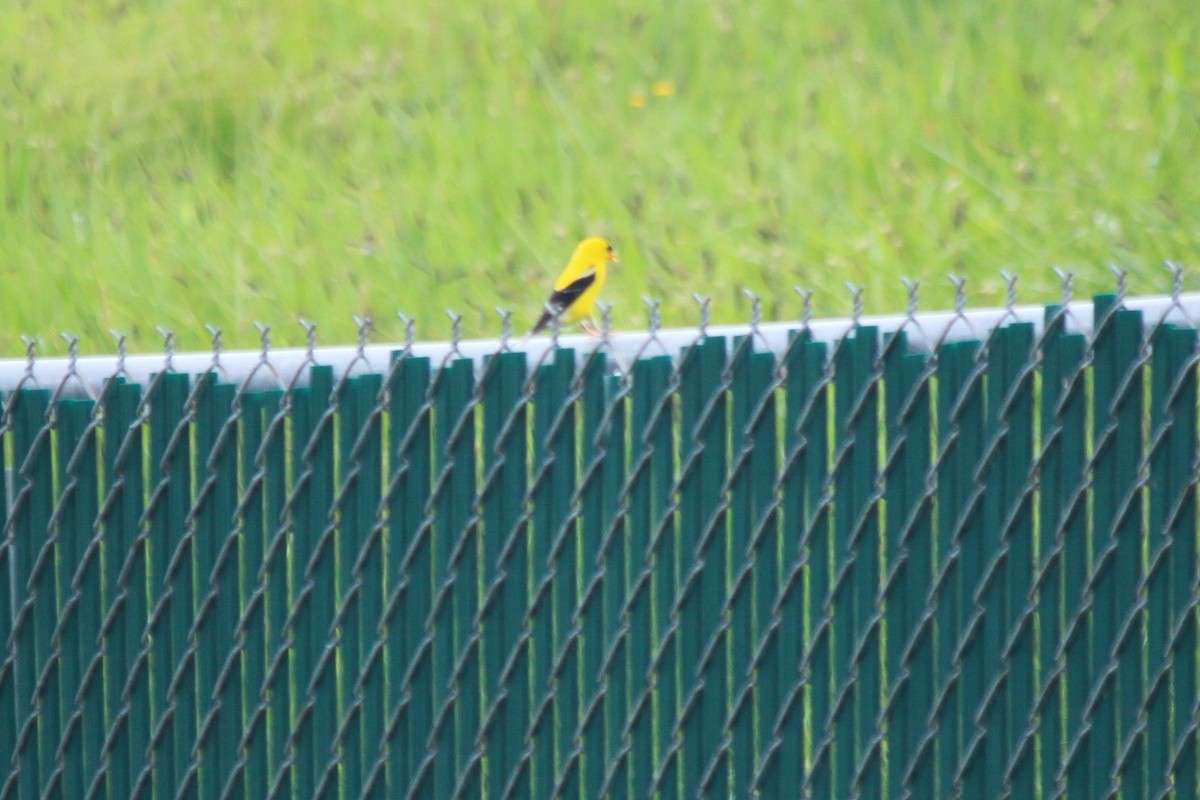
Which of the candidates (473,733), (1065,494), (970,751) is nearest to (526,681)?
(473,733)

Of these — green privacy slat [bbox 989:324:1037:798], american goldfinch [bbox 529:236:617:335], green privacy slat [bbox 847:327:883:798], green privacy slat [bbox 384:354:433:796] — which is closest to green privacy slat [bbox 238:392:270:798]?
green privacy slat [bbox 384:354:433:796]

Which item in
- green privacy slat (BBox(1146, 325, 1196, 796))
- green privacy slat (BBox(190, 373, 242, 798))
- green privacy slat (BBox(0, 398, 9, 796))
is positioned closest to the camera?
green privacy slat (BBox(1146, 325, 1196, 796))

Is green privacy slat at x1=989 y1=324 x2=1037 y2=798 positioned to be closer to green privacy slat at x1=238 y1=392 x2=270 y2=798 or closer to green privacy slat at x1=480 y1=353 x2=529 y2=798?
green privacy slat at x1=480 y1=353 x2=529 y2=798

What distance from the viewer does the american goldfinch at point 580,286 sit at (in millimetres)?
5545

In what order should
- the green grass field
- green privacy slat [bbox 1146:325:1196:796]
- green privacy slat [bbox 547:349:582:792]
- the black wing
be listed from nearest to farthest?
green privacy slat [bbox 1146:325:1196:796] < green privacy slat [bbox 547:349:582:792] < the black wing < the green grass field

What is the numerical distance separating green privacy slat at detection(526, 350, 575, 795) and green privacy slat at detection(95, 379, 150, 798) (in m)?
0.83

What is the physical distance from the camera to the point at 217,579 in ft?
9.46

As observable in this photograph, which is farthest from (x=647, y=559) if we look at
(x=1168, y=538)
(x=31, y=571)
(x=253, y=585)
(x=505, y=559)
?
(x=31, y=571)

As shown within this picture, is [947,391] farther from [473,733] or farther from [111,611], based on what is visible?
[111,611]

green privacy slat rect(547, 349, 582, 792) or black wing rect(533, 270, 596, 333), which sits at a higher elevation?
black wing rect(533, 270, 596, 333)

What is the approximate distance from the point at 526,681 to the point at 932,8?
281 inches

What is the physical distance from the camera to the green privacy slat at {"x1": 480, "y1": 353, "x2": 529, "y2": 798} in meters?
2.76

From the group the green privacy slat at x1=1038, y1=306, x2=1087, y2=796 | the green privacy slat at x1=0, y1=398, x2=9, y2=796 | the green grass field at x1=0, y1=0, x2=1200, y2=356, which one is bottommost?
the green privacy slat at x1=0, y1=398, x2=9, y2=796

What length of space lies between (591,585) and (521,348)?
0.49 meters
